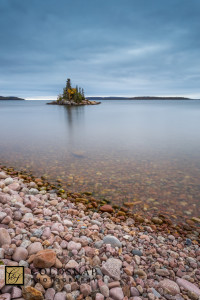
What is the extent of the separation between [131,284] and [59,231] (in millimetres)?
2043

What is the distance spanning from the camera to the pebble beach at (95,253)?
309 cm

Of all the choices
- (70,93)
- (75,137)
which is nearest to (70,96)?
(70,93)

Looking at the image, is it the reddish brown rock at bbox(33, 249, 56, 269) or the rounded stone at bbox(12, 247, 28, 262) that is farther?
the rounded stone at bbox(12, 247, 28, 262)

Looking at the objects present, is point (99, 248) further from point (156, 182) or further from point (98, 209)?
point (156, 182)

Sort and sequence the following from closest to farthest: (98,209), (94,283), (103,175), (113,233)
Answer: (94,283), (113,233), (98,209), (103,175)

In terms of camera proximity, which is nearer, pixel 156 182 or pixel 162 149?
pixel 156 182

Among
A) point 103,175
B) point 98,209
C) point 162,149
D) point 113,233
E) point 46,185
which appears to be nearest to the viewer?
point 113,233

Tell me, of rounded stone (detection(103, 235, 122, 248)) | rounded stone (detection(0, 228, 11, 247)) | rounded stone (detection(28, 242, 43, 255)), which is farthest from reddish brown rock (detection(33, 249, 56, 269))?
rounded stone (detection(103, 235, 122, 248))

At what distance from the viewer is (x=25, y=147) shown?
15.9 metres

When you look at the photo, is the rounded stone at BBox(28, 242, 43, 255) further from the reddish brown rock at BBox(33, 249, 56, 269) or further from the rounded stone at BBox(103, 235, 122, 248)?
the rounded stone at BBox(103, 235, 122, 248)

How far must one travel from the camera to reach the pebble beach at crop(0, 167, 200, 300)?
3094 mm

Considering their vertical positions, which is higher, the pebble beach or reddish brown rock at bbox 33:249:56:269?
reddish brown rock at bbox 33:249:56:269

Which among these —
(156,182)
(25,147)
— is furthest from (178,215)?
(25,147)

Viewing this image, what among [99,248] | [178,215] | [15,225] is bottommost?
[178,215]
